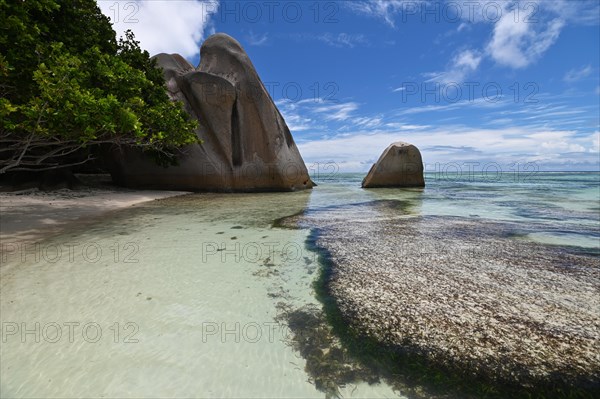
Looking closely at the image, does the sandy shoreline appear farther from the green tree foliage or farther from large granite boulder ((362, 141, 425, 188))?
large granite boulder ((362, 141, 425, 188))

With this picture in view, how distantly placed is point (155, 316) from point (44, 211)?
792 centimetres

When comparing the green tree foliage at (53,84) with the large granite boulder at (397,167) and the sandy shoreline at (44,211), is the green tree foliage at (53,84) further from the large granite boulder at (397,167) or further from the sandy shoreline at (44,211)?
the large granite boulder at (397,167)

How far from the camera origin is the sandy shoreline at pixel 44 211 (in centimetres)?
593

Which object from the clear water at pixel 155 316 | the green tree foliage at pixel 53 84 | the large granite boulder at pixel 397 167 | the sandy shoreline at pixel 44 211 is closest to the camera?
the clear water at pixel 155 316

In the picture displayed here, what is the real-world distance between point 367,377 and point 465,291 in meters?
2.03

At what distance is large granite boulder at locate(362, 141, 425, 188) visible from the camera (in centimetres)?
2052

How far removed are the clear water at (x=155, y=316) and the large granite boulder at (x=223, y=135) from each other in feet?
34.3

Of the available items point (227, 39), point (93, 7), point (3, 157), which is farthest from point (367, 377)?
point (227, 39)

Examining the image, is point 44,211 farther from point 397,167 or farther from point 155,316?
point 397,167

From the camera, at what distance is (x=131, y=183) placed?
16625 mm

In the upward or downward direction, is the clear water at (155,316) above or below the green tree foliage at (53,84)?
below

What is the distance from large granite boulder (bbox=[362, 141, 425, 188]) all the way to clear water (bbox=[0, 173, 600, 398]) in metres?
15.1

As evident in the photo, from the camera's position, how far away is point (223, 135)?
16.5 meters

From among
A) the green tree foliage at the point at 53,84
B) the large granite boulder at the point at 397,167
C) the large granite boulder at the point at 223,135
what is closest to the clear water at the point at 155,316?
the green tree foliage at the point at 53,84
